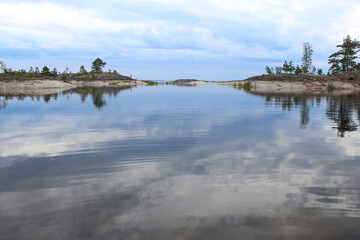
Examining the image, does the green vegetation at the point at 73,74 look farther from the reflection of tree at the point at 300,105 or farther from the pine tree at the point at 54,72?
the reflection of tree at the point at 300,105

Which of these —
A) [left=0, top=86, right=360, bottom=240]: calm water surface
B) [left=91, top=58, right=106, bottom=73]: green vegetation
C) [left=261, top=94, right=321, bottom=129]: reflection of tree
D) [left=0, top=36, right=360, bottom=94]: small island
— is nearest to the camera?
[left=0, top=86, right=360, bottom=240]: calm water surface

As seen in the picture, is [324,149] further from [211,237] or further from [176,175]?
[211,237]

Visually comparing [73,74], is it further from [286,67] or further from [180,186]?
[180,186]

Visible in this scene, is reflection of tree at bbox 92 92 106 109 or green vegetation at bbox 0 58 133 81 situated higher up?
green vegetation at bbox 0 58 133 81

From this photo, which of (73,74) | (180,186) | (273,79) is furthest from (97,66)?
(180,186)

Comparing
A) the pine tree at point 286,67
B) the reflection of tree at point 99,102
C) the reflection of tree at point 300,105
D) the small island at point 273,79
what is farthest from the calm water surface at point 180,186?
the pine tree at point 286,67

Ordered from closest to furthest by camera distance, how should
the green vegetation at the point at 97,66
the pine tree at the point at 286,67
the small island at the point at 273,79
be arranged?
1. the small island at the point at 273,79
2. the pine tree at the point at 286,67
3. the green vegetation at the point at 97,66

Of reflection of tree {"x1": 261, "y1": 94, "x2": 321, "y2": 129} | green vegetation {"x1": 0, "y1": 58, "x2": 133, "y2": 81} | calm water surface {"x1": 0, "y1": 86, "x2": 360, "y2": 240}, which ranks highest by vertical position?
green vegetation {"x1": 0, "y1": 58, "x2": 133, "y2": 81}

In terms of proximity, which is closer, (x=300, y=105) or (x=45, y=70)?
(x=300, y=105)

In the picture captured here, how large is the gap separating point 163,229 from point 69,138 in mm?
10649

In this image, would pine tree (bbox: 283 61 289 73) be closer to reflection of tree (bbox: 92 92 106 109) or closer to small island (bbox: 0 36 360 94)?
small island (bbox: 0 36 360 94)

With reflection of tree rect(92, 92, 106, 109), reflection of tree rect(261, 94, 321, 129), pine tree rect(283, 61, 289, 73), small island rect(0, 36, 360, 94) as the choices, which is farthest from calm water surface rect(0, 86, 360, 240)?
pine tree rect(283, 61, 289, 73)

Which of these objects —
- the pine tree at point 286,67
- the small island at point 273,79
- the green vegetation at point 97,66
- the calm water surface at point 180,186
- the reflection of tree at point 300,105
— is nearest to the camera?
the calm water surface at point 180,186

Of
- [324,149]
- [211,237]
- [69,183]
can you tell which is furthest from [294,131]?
[69,183]
